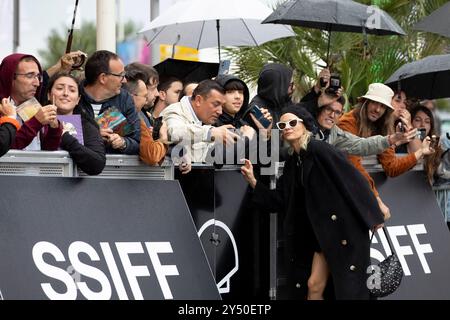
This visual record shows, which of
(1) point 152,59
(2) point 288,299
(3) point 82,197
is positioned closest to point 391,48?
(1) point 152,59

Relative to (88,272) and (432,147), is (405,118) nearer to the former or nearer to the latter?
(432,147)

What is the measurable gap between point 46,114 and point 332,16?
174 inches

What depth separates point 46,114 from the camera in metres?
Result: 8.25

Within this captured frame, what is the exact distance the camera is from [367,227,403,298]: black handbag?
970 centimetres

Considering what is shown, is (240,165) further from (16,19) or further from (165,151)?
(16,19)

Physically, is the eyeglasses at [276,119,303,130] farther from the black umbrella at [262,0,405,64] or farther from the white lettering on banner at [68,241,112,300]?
the black umbrella at [262,0,405,64]

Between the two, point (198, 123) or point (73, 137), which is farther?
point (198, 123)

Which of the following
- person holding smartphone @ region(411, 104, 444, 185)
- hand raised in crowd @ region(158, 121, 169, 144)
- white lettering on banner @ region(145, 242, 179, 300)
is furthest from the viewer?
person holding smartphone @ region(411, 104, 444, 185)

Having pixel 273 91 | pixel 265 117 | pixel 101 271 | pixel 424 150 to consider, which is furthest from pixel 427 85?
pixel 101 271

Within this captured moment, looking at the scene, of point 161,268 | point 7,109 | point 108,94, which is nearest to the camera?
point 7,109

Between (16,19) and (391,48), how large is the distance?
554 cm

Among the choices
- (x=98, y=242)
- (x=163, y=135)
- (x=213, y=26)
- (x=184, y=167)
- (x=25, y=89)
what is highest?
(x=213, y=26)

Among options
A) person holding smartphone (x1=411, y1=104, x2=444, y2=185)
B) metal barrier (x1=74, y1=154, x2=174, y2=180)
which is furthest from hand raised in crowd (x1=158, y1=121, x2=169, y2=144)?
person holding smartphone (x1=411, y1=104, x2=444, y2=185)

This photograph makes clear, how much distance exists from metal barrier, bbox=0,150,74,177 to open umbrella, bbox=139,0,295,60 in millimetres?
4527
